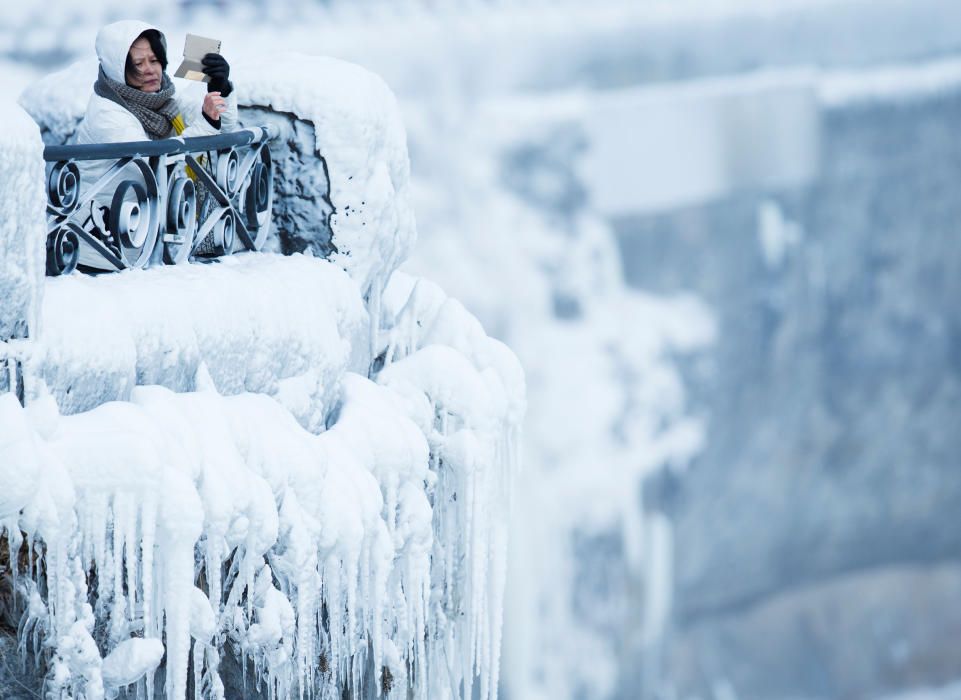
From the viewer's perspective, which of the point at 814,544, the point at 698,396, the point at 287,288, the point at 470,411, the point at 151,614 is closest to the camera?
the point at 151,614

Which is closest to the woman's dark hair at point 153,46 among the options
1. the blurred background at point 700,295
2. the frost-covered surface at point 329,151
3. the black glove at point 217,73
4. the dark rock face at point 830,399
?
the black glove at point 217,73

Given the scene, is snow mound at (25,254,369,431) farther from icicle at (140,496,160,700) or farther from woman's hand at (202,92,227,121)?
woman's hand at (202,92,227,121)

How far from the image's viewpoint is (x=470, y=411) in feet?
19.5

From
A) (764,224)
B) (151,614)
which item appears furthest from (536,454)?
(151,614)

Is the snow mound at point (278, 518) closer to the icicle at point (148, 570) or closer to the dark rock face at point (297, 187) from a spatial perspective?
the icicle at point (148, 570)

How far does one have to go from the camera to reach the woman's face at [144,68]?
5234mm

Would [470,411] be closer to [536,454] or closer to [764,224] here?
[536,454]

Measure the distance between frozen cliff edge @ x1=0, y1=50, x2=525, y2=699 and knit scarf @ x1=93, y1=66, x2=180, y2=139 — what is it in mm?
443

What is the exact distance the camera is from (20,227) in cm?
397

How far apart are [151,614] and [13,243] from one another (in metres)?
1.06

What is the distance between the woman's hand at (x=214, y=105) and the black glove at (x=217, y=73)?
0.03 meters

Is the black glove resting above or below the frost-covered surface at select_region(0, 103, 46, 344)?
above

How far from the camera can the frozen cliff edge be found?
4004 millimetres

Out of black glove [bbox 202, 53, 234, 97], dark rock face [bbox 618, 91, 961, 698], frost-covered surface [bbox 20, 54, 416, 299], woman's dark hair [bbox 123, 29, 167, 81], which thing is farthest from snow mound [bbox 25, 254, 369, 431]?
dark rock face [bbox 618, 91, 961, 698]
